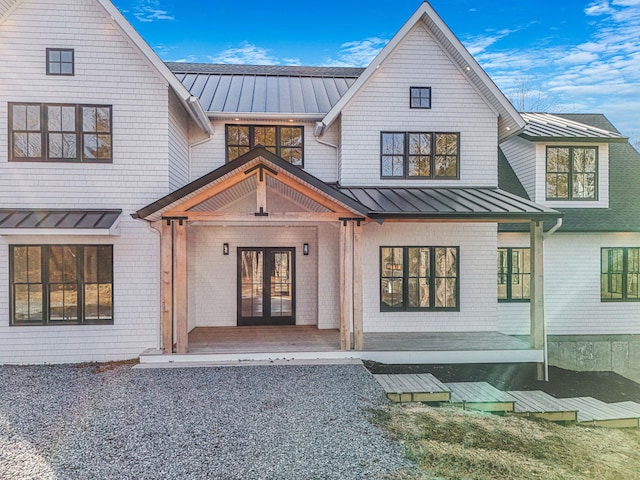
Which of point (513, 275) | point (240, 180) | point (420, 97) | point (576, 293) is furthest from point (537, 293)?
point (240, 180)

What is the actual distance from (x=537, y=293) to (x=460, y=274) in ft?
6.83

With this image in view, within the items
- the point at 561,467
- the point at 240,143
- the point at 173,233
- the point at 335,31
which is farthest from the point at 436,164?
the point at 335,31

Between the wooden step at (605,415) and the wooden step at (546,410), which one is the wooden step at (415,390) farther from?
the wooden step at (605,415)

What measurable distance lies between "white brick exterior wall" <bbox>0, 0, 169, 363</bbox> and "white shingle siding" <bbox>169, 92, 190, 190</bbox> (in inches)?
11.1

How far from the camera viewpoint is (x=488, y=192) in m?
10.3

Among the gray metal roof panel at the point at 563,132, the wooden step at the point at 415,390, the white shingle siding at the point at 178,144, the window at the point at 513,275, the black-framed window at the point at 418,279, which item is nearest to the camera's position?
the wooden step at the point at 415,390

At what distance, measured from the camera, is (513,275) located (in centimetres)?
1134

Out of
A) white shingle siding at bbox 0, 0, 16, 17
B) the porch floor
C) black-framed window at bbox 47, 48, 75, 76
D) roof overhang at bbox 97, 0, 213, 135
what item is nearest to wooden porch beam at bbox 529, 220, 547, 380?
the porch floor

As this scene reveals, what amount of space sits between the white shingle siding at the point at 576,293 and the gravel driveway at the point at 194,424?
6.32m

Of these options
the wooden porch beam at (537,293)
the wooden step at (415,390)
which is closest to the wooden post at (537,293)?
the wooden porch beam at (537,293)

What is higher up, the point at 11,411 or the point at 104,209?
the point at 104,209

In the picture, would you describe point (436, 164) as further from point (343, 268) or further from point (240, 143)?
point (240, 143)

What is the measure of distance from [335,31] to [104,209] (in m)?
27.1

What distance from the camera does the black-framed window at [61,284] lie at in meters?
8.70
